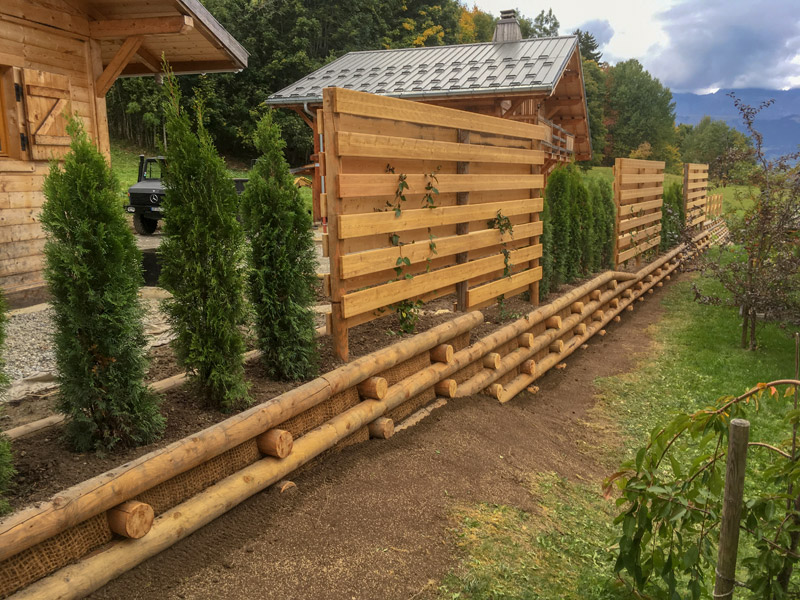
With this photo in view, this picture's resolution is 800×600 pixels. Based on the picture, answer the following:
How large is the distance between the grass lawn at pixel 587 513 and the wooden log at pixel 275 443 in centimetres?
109

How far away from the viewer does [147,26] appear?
28.3 ft

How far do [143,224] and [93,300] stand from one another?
14.5 meters

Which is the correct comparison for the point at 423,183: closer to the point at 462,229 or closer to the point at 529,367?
the point at 462,229

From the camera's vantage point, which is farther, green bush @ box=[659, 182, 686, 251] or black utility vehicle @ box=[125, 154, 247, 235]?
green bush @ box=[659, 182, 686, 251]

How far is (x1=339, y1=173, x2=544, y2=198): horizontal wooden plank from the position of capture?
478 cm

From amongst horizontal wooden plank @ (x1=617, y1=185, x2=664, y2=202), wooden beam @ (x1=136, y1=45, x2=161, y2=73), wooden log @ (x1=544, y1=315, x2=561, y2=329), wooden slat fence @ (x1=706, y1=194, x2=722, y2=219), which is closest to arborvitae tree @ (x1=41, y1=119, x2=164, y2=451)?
wooden log @ (x1=544, y1=315, x2=561, y2=329)

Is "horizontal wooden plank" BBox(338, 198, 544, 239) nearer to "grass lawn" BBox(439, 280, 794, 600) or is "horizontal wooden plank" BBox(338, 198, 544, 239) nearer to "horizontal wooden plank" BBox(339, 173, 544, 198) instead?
"horizontal wooden plank" BBox(339, 173, 544, 198)

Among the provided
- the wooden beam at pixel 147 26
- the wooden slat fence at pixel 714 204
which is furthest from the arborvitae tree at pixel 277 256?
the wooden slat fence at pixel 714 204

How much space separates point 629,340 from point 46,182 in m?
8.71

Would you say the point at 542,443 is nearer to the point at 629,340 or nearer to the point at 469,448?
the point at 469,448

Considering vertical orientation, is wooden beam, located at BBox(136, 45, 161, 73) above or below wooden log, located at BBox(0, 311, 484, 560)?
above

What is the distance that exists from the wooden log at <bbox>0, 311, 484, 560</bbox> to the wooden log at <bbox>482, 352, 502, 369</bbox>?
1.77 metres

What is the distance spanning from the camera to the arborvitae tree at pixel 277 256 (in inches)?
171

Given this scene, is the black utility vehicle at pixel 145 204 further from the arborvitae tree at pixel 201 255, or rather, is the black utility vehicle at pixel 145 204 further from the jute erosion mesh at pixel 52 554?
the jute erosion mesh at pixel 52 554
